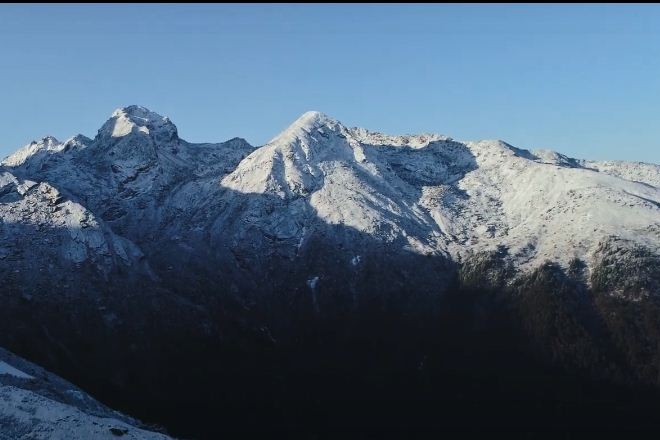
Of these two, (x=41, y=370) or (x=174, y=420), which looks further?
(x=174, y=420)

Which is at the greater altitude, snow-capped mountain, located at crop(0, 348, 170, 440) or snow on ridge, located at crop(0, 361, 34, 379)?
snow on ridge, located at crop(0, 361, 34, 379)

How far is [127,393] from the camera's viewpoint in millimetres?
193500

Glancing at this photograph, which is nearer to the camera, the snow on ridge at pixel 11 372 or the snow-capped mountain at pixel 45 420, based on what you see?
the snow-capped mountain at pixel 45 420

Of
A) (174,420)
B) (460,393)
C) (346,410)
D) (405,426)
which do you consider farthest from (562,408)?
(174,420)

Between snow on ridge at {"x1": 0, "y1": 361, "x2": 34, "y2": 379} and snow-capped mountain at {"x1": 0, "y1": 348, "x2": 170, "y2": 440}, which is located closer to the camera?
snow-capped mountain at {"x1": 0, "y1": 348, "x2": 170, "y2": 440}

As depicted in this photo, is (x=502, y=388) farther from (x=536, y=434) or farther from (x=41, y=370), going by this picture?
(x=41, y=370)

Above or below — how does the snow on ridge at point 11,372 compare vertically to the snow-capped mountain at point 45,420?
above

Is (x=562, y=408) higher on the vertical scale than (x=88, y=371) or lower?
higher

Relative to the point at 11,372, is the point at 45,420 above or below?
below

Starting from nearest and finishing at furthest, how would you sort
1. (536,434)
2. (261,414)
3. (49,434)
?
(49,434) → (536,434) → (261,414)

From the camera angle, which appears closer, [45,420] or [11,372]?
[45,420]

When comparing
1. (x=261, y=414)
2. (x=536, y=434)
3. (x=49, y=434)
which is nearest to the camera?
(x=49, y=434)

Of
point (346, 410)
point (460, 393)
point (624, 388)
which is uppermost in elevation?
point (624, 388)

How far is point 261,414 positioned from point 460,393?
61941 mm
